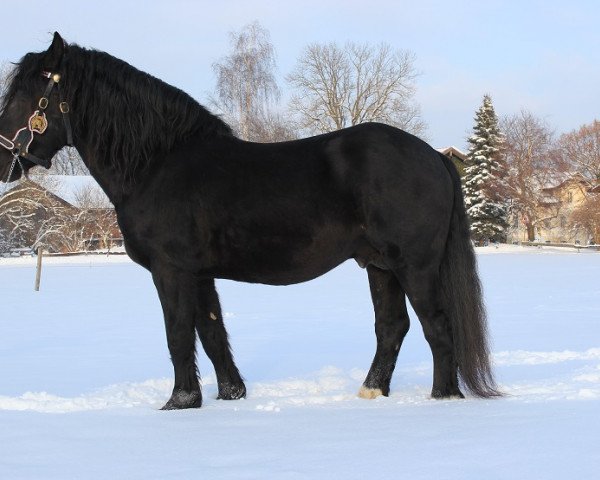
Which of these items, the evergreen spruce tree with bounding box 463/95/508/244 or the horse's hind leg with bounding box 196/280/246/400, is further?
the evergreen spruce tree with bounding box 463/95/508/244

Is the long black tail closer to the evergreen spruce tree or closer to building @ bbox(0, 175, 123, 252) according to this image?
building @ bbox(0, 175, 123, 252)

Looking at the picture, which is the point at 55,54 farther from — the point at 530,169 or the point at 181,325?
the point at 530,169

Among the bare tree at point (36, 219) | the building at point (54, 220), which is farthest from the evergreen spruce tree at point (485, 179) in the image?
the bare tree at point (36, 219)

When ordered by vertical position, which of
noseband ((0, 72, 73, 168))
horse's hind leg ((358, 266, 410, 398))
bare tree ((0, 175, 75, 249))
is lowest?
horse's hind leg ((358, 266, 410, 398))

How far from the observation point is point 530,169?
58.4m

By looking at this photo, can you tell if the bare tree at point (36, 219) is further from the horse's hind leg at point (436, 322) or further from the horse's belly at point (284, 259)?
the horse's hind leg at point (436, 322)

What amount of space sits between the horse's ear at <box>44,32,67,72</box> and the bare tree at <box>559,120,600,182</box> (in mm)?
58816

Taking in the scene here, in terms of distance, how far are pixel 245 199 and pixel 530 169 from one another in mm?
57579

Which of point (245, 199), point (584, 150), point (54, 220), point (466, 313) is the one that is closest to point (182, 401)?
point (245, 199)

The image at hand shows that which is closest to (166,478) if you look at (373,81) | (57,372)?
(57,372)

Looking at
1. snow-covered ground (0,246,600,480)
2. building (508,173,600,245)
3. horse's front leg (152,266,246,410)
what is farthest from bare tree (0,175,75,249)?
building (508,173,600,245)

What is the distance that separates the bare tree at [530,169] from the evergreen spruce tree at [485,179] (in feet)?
22.6

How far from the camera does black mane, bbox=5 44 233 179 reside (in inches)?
186

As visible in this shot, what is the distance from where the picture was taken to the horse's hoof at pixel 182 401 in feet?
14.9
